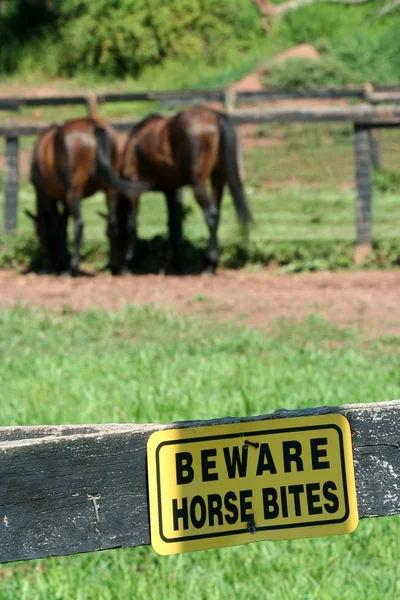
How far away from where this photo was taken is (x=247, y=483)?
1989mm

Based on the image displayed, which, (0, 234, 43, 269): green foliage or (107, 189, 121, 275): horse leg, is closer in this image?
(107, 189, 121, 275): horse leg

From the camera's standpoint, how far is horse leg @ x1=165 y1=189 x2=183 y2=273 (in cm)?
1196

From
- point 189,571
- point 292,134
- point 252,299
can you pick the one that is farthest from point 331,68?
→ point 189,571

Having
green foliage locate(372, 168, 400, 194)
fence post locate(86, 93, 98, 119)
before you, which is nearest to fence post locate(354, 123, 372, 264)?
green foliage locate(372, 168, 400, 194)

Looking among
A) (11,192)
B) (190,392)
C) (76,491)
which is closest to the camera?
(76,491)

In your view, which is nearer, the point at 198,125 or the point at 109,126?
the point at 198,125

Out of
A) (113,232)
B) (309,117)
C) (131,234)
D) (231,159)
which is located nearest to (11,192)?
(113,232)

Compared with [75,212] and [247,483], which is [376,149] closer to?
[75,212]

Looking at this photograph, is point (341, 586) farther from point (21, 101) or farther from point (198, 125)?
point (21, 101)

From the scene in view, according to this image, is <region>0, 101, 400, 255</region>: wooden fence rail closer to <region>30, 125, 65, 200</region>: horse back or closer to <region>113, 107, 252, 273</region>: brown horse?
<region>30, 125, 65, 200</region>: horse back

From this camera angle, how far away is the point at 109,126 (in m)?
12.1

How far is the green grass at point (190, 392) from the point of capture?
11.0ft

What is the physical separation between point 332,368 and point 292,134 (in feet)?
38.3

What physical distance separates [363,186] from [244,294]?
9.48 ft
